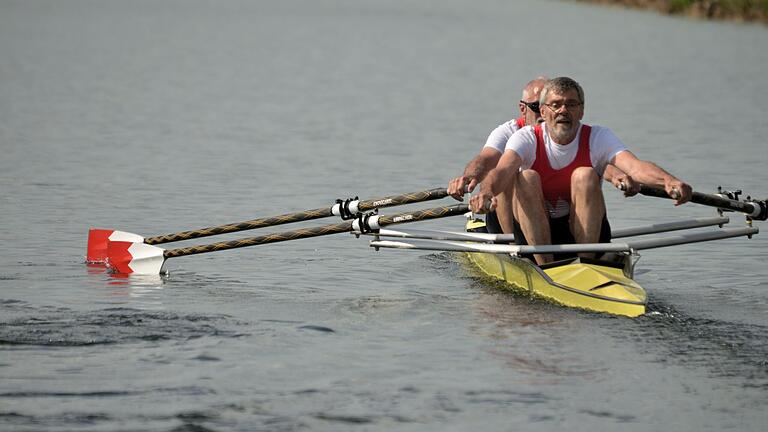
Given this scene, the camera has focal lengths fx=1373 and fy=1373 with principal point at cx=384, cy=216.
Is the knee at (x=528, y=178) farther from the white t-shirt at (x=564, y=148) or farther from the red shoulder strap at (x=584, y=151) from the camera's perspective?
the red shoulder strap at (x=584, y=151)

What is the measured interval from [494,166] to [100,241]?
3911 mm

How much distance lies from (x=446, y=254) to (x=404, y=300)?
2.42 m

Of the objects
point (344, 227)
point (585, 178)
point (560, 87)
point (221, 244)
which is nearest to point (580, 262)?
point (585, 178)

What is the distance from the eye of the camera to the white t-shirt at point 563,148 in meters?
10.5

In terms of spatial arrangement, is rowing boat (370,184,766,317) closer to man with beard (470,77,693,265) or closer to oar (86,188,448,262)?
man with beard (470,77,693,265)

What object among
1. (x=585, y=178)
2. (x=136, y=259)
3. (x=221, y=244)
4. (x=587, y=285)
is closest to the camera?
(x=587, y=285)

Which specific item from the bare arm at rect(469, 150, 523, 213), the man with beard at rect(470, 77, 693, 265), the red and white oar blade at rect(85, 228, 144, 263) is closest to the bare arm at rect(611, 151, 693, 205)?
the man with beard at rect(470, 77, 693, 265)

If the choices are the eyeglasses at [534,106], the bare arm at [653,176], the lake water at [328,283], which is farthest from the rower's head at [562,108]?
the lake water at [328,283]

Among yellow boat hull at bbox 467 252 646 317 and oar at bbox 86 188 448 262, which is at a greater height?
oar at bbox 86 188 448 262

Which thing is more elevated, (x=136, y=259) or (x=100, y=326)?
(x=136, y=259)

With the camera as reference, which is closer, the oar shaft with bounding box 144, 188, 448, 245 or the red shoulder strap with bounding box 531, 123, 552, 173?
the red shoulder strap with bounding box 531, 123, 552, 173

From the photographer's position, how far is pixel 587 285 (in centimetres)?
1005

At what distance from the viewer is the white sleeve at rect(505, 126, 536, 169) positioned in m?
10.5

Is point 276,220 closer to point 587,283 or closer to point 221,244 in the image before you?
point 221,244
